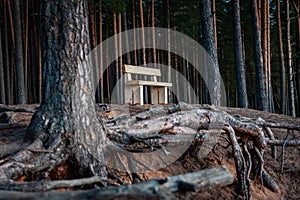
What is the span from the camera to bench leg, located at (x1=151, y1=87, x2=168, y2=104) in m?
9.86

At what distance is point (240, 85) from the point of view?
977 centimetres

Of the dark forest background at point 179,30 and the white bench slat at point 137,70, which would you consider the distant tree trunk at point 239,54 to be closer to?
the dark forest background at point 179,30

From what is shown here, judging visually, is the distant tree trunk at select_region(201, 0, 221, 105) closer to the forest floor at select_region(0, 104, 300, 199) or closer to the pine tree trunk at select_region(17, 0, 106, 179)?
the forest floor at select_region(0, 104, 300, 199)

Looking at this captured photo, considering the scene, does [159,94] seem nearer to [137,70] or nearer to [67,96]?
[137,70]

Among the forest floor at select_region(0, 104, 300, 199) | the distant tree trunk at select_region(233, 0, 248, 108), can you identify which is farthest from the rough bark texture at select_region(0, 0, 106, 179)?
the distant tree trunk at select_region(233, 0, 248, 108)

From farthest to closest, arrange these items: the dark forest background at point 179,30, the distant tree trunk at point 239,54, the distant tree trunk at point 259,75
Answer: the dark forest background at point 179,30 → the distant tree trunk at point 259,75 → the distant tree trunk at point 239,54

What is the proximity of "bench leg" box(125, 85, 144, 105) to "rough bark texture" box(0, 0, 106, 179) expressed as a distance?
5.24 m

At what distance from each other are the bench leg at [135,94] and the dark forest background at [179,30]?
2.42 m

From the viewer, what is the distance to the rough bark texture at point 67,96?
2.63 meters

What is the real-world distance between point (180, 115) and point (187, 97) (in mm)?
18380

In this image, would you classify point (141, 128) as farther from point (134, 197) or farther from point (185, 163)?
point (134, 197)

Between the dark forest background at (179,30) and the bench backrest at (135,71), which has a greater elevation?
the dark forest background at (179,30)

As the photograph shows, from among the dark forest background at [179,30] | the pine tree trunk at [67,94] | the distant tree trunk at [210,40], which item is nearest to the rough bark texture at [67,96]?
the pine tree trunk at [67,94]

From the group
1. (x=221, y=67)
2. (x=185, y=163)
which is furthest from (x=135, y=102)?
(x=221, y=67)
